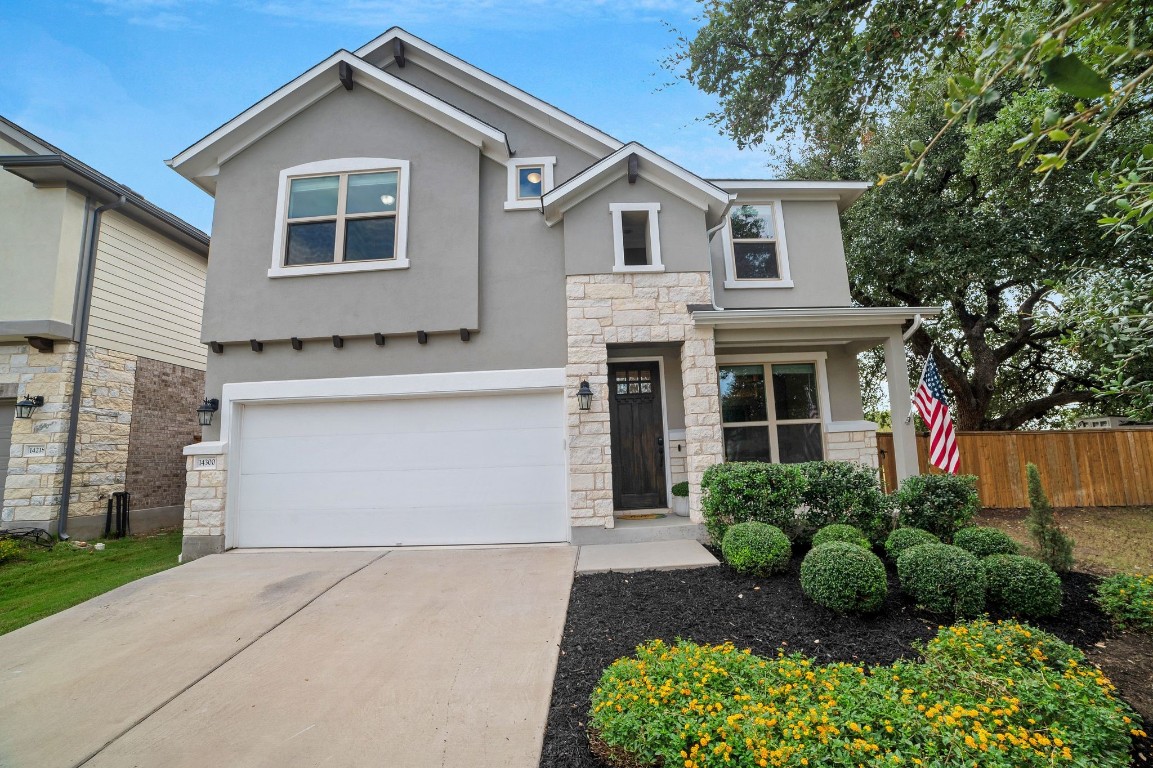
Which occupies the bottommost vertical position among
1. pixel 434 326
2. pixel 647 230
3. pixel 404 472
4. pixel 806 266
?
pixel 404 472

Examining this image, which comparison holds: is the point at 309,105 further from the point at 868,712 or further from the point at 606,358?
the point at 868,712

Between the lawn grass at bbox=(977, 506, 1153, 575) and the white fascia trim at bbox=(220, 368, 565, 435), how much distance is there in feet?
18.3

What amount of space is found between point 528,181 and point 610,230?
1639mm

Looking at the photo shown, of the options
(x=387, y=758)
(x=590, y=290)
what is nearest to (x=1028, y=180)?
(x=590, y=290)

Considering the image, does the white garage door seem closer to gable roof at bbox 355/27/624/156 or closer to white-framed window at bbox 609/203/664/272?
white-framed window at bbox 609/203/664/272

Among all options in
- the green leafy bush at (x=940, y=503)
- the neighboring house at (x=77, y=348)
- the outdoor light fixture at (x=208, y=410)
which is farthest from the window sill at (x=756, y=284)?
the neighboring house at (x=77, y=348)

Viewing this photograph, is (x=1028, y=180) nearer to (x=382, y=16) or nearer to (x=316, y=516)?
(x=382, y=16)

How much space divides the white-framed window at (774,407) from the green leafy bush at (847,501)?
2.29m

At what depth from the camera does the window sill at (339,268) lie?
7.00 meters

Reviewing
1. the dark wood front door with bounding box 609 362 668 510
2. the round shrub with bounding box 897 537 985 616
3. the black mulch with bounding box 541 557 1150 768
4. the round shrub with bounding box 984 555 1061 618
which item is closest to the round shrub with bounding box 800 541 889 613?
the black mulch with bounding box 541 557 1150 768

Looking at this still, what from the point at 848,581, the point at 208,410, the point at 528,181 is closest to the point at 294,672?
the point at 848,581

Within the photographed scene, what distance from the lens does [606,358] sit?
6855 millimetres

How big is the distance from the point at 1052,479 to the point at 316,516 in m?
12.8

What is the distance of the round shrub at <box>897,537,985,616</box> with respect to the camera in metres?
3.71
